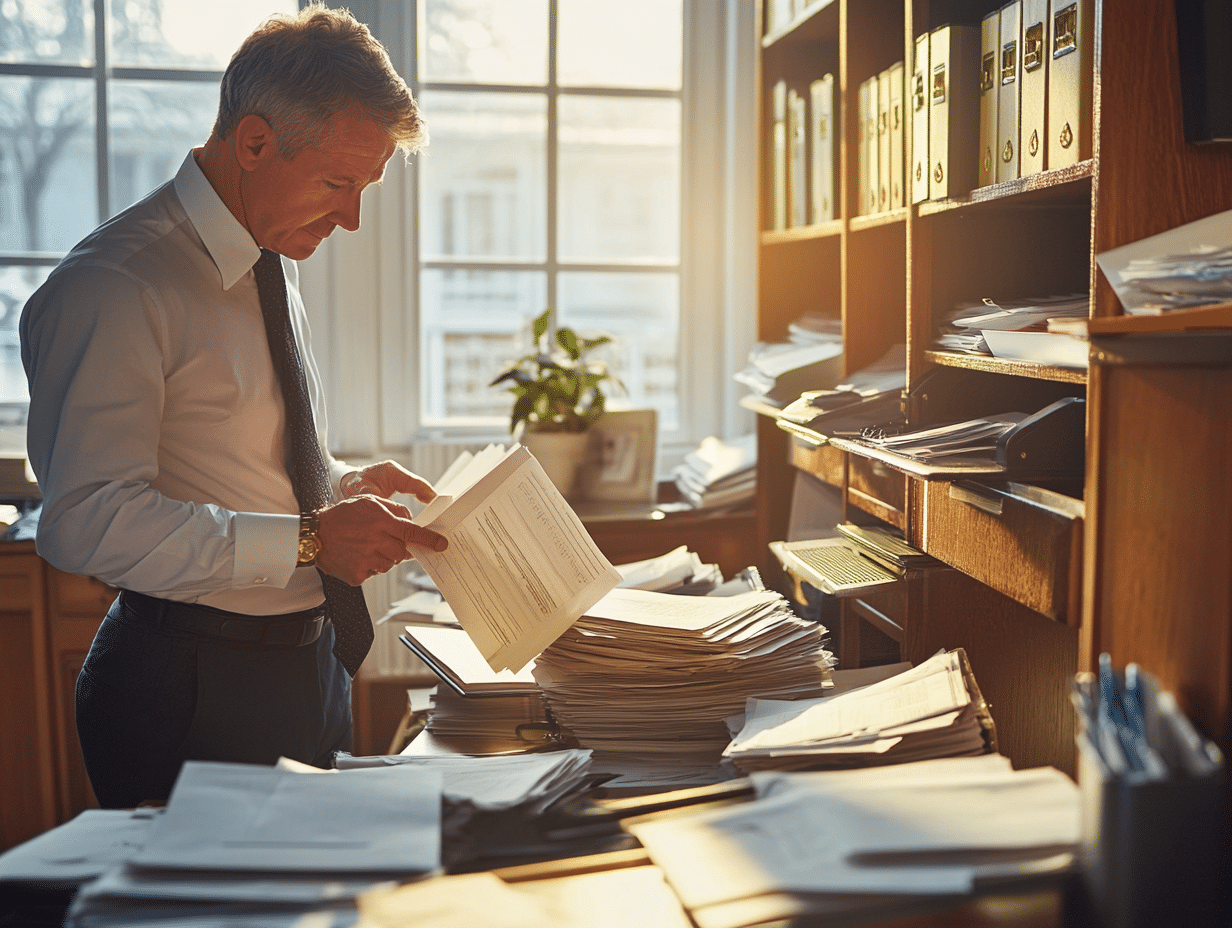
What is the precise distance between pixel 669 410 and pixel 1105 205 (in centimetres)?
230

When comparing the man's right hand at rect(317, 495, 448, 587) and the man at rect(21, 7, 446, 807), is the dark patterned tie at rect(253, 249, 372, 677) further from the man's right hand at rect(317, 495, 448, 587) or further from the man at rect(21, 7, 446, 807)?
the man's right hand at rect(317, 495, 448, 587)

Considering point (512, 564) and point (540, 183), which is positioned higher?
point (540, 183)

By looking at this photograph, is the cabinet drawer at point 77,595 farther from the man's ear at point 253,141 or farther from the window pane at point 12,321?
the man's ear at point 253,141

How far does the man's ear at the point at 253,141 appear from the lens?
1.42 m

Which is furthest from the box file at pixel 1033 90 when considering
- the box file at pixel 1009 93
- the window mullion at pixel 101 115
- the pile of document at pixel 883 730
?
the window mullion at pixel 101 115

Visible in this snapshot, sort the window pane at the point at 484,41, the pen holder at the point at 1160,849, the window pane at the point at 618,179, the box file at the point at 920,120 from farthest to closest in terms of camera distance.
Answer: the window pane at the point at 618,179, the window pane at the point at 484,41, the box file at the point at 920,120, the pen holder at the point at 1160,849

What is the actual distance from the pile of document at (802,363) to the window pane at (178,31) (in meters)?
1.77

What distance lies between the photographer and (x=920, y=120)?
1487 millimetres

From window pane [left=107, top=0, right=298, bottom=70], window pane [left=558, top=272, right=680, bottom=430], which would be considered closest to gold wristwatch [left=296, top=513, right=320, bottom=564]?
window pane [left=558, top=272, right=680, bottom=430]

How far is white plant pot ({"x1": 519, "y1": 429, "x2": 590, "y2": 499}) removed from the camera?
2531mm

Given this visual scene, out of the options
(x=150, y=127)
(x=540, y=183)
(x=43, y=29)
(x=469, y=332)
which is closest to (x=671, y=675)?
(x=469, y=332)

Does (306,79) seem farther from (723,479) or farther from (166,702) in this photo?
(723,479)

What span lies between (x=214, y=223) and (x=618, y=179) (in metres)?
1.84

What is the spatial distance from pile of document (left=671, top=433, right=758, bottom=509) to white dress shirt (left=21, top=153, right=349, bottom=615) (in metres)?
1.15
